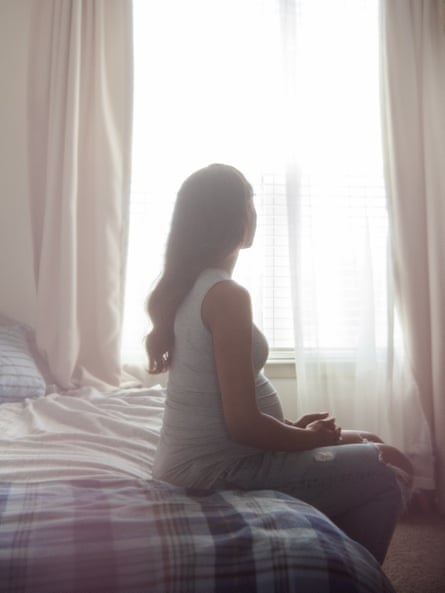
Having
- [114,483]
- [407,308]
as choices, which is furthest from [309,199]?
[114,483]

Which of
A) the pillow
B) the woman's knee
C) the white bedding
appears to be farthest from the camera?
the pillow

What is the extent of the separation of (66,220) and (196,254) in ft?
4.34

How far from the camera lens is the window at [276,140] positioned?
8.75 ft

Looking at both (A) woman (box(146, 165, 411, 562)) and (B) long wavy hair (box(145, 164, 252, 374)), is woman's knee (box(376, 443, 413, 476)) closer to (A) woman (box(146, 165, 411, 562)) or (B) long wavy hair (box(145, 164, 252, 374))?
(A) woman (box(146, 165, 411, 562))

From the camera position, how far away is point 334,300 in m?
2.68

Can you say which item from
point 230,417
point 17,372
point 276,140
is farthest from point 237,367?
point 276,140

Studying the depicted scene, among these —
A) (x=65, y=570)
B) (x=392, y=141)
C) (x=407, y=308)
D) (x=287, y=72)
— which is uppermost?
(x=287, y=72)

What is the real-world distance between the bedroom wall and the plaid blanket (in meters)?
1.87

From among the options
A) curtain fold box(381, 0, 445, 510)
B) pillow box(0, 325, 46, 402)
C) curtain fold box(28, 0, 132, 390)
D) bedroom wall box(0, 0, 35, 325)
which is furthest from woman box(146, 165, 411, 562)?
bedroom wall box(0, 0, 35, 325)

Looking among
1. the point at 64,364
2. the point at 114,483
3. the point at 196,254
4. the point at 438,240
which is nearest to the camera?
the point at 114,483

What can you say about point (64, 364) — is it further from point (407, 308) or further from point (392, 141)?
point (392, 141)

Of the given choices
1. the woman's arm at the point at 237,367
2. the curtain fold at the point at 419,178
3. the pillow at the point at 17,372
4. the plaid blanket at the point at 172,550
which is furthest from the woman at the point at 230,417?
the curtain fold at the point at 419,178

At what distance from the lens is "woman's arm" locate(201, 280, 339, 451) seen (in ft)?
3.73

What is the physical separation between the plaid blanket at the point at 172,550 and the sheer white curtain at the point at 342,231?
5.51 ft
